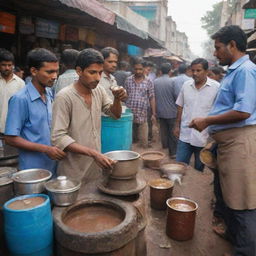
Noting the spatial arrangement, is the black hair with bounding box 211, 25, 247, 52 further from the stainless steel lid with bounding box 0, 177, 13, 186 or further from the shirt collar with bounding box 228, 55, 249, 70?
the stainless steel lid with bounding box 0, 177, 13, 186

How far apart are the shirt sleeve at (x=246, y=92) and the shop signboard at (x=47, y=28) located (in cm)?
548

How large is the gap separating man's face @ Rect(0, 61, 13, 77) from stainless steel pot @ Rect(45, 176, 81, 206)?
3.26 metres

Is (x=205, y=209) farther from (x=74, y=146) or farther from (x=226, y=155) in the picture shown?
(x=74, y=146)

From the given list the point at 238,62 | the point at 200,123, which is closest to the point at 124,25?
the point at 238,62

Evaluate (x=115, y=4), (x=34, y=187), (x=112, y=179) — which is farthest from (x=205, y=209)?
(x=115, y=4)

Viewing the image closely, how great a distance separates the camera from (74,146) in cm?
217

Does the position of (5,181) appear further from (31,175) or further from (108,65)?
(108,65)

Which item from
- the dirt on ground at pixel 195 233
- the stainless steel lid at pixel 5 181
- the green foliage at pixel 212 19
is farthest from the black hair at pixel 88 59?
the green foliage at pixel 212 19

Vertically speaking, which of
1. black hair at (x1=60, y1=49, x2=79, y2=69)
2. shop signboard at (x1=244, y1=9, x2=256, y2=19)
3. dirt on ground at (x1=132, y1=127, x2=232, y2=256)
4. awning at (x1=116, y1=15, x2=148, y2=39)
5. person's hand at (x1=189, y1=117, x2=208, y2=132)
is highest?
shop signboard at (x1=244, y1=9, x2=256, y2=19)

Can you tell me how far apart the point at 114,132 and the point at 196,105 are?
147 centimetres

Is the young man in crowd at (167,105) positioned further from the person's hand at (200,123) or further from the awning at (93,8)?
the person's hand at (200,123)

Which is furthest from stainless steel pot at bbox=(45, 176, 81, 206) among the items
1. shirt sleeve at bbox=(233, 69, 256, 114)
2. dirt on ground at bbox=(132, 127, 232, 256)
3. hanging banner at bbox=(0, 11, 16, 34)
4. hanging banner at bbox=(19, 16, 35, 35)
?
hanging banner at bbox=(19, 16, 35, 35)

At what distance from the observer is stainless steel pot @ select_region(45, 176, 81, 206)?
1897 millimetres

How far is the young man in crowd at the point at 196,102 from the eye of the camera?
4199 millimetres
